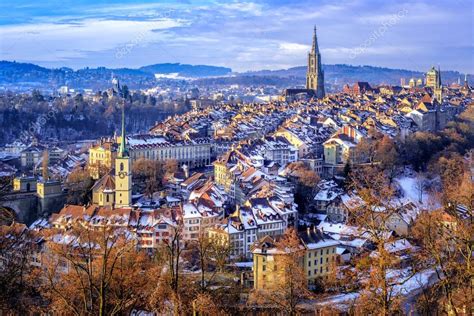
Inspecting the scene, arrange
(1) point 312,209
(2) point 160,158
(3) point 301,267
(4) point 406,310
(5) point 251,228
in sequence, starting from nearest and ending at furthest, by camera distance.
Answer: (4) point 406,310 < (3) point 301,267 < (5) point 251,228 < (1) point 312,209 < (2) point 160,158

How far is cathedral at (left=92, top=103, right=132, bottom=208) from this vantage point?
24.7 meters

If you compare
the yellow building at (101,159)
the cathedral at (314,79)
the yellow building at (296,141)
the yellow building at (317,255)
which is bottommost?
the yellow building at (317,255)

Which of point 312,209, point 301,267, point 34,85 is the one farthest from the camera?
point 34,85

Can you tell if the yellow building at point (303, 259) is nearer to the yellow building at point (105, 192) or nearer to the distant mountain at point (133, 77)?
the yellow building at point (105, 192)

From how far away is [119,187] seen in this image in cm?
2475

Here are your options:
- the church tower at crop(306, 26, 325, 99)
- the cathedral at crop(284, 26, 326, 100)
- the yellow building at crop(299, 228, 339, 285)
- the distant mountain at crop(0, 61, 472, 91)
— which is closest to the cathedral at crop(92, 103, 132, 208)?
the yellow building at crop(299, 228, 339, 285)

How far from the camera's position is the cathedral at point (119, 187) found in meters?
24.7

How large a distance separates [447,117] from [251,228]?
1104 inches

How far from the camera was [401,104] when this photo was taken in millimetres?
47344

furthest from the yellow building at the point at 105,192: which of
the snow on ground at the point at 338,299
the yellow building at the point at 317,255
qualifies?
the snow on ground at the point at 338,299

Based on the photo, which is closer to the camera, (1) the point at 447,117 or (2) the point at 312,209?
(2) the point at 312,209

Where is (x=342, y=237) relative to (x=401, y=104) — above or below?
below

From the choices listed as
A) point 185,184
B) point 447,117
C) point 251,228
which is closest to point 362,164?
point 185,184

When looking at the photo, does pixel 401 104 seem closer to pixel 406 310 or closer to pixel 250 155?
pixel 250 155
